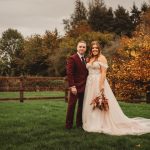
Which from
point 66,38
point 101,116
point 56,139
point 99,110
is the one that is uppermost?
point 66,38

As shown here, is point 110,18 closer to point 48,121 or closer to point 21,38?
point 21,38

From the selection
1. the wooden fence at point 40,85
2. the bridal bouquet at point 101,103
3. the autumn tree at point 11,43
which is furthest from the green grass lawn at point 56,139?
the autumn tree at point 11,43

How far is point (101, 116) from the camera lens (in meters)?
9.45

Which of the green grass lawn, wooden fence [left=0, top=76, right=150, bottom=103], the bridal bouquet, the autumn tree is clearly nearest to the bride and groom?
the bridal bouquet

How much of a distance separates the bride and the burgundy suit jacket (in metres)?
0.12

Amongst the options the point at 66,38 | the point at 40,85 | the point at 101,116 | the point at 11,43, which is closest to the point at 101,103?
the point at 101,116

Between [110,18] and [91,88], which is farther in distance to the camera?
[110,18]

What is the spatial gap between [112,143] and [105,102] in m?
1.76

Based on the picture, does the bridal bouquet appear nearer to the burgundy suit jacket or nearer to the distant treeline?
the burgundy suit jacket

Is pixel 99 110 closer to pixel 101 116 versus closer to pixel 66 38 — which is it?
pixel 101 116

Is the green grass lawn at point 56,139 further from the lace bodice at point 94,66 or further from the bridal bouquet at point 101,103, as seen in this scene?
the lace bodice at point 94,66

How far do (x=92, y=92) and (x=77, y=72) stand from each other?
598 mm

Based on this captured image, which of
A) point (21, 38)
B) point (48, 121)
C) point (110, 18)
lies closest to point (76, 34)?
point (110, 18)

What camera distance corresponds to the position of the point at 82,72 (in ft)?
31.4
